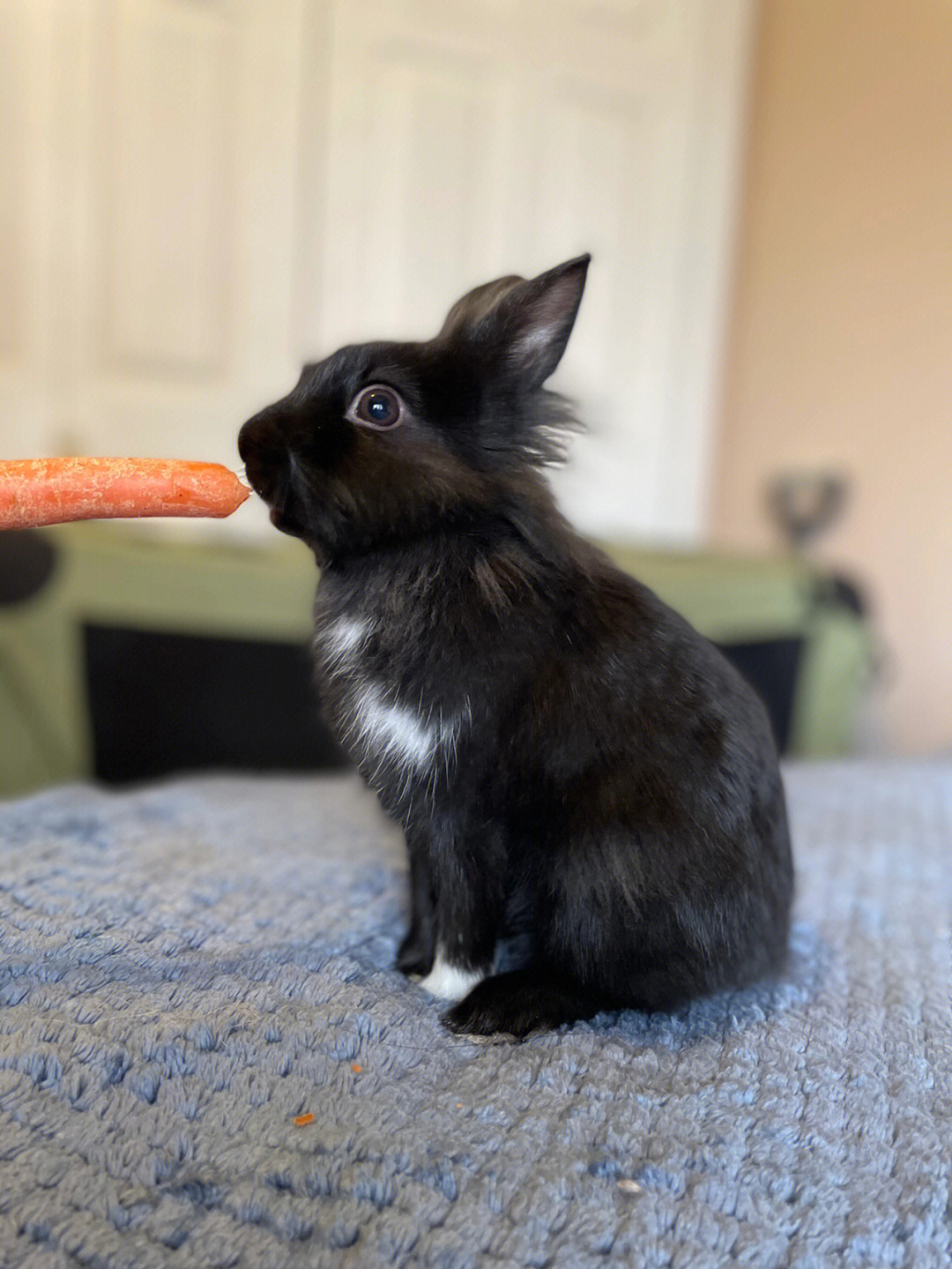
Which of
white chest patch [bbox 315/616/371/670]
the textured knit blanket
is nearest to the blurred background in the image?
the textured knit blanket

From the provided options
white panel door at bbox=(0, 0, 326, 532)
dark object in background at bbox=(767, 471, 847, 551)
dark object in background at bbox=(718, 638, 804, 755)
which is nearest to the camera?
dark object in background at bbox=(718, 638, 804, 755)

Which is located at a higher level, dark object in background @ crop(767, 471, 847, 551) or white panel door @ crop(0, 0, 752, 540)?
white panel door @ crop(0, 0, 752, 540)

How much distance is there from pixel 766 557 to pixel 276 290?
110 cm

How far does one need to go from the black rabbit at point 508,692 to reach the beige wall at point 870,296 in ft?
5.19

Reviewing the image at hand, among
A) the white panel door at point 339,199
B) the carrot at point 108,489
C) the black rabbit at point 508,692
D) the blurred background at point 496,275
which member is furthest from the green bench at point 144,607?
the black rabbit at point 508,692

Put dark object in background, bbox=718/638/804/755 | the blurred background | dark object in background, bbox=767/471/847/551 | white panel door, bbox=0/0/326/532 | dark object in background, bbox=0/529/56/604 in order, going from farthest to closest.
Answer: dark object in background, bbox=767/471/847/551
white panel door, bbox=0/0/326/532
dark object in background, bbox=718/638/804/755
the blurred background
dark object in background, bbox=0/529/56/604

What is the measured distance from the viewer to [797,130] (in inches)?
91.3

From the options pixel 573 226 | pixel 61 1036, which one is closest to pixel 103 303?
pixel 573 226

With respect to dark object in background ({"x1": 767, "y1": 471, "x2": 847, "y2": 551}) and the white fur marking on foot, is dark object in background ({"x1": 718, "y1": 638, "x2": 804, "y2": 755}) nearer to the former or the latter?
dark object in background ({"x1": 767, "y1": 471, "x2": 847, "y2": 551})

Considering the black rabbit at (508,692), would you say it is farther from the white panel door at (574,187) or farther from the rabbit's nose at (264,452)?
the white panel door at (574,187)

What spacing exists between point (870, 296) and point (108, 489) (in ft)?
6.28

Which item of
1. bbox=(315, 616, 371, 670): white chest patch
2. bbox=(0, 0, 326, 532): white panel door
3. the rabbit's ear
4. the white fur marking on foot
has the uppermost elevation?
bbox=(0, 0, 326, 532): white panel door

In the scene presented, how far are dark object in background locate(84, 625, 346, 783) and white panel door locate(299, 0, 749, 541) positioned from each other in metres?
0.83

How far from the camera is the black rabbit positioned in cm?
69
